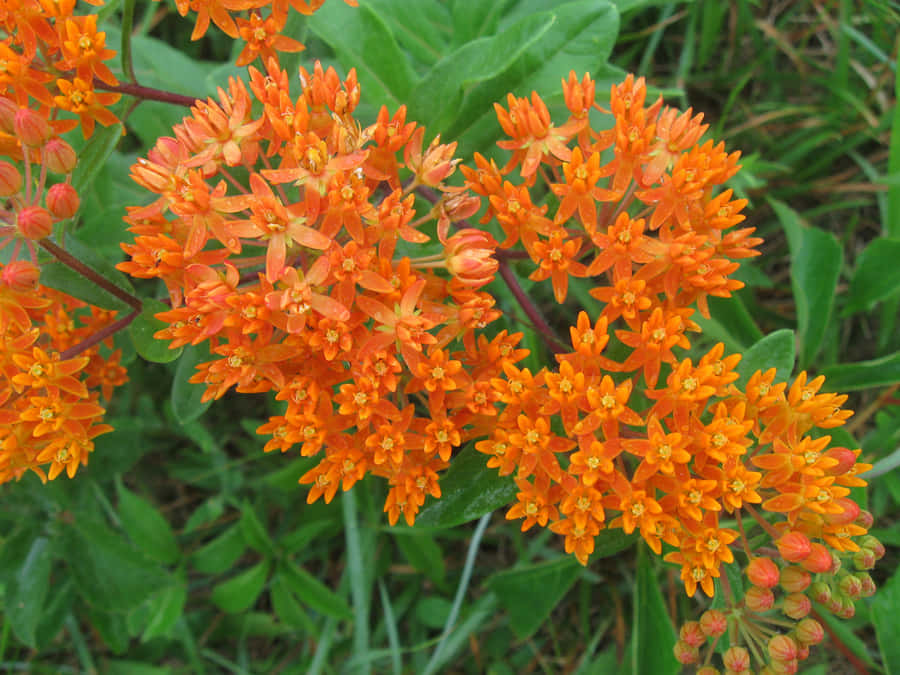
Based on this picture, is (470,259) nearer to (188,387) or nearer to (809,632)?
(188,387)

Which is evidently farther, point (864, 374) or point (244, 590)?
point (244, 590)

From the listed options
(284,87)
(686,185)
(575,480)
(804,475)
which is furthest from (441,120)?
(804,475)

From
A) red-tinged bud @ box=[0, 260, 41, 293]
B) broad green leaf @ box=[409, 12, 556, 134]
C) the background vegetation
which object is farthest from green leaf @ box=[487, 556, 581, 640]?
red-tinged bud @ box=[0, 260, 41, 293]

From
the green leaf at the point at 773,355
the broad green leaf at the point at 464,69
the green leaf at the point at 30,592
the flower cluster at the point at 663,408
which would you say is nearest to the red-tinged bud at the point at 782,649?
the flower cluster at the point at 663,408

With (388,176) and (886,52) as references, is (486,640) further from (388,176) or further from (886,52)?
(886,52)

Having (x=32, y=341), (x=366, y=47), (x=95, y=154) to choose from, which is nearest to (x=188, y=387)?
(x=32, y=341)

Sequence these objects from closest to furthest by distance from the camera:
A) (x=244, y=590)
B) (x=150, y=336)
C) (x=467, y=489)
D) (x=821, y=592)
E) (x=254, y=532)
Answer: (x=821, y=592), (x=150, y=336), (x=467, y=489), (x=254, y=532), (x=244, y=590)

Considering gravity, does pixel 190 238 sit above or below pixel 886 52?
below
